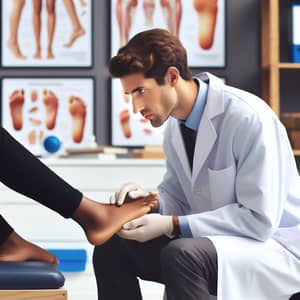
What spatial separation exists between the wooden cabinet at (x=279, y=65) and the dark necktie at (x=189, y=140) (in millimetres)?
1555

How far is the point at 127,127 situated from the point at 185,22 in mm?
675

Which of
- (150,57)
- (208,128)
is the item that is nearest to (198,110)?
(208,128)

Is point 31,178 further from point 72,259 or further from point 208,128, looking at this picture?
point 72,259

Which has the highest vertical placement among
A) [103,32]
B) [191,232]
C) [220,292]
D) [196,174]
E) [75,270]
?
[103,32]

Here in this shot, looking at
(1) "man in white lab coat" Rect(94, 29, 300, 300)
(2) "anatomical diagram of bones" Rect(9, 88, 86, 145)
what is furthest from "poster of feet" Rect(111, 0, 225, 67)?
(1) "man in white lab coat" Rect(94, 29, 300, 300)

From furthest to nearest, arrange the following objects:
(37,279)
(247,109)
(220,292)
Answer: (247,109) < (220,292) < (37,279)

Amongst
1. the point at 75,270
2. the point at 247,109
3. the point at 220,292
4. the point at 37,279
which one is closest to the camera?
the point at 37,279

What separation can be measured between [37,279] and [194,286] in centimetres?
41

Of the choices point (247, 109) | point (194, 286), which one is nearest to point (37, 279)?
point (194, 286)

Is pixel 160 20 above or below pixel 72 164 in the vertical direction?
above

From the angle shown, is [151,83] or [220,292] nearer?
[220,292]

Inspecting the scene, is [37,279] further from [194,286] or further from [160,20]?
[160,20]

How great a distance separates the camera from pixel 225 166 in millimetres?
2141

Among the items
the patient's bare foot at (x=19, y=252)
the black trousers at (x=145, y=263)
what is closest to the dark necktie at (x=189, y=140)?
the black trousers at (x=145, y=263)
